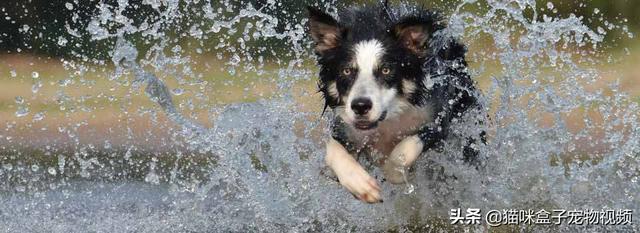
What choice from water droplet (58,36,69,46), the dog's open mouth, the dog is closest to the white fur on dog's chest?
the dog

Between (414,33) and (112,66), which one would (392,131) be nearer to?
(414,33)

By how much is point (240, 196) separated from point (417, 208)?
1.15m

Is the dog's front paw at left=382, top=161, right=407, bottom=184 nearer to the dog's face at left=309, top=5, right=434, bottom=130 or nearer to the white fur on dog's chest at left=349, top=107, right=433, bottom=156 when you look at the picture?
the white fur on dog's chest at left=349, top=107, right=433, bottom=156

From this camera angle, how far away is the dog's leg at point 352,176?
534cm

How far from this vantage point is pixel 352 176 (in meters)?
5.43

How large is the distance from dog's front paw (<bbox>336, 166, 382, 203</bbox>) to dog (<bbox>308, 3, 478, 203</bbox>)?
0.06ft

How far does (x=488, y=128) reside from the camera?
21.4 ft

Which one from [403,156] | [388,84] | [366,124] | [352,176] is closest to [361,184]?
[352,176]

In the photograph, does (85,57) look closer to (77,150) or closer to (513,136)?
(77,150)

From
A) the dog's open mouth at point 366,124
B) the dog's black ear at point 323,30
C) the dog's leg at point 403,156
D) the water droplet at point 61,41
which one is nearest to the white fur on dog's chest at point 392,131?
the dog's leg at point 403,156

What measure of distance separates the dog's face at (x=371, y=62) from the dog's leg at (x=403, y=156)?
197 millimetres

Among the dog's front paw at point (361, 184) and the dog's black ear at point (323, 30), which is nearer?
the dog's front paw at point (361, 184)

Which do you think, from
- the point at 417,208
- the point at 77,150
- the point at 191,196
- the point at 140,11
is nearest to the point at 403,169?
the point at 417,208

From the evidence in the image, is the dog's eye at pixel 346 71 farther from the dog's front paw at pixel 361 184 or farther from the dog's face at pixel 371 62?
the dog's front paw at pixel 361 184
